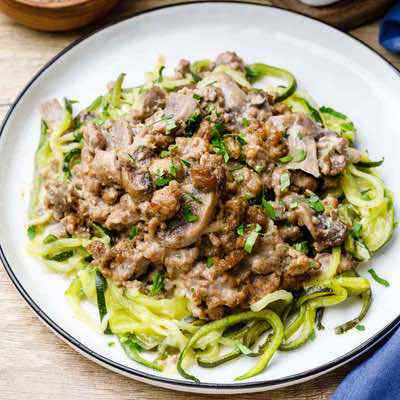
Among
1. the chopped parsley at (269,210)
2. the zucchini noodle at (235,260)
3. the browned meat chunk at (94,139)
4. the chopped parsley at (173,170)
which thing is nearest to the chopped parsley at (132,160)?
the zucchini noodle at (235,260)

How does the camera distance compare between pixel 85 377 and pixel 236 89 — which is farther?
pixel 236 89

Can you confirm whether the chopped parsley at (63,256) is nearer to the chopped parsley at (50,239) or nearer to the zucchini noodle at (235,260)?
the zucchini noodle at (235,260)

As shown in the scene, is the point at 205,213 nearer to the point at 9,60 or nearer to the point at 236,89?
the point at 236,89

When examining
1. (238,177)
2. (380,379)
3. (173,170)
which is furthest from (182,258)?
(380,379)

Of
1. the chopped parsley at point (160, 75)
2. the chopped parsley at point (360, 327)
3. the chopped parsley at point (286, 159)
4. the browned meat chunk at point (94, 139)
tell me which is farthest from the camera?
the chopped parsley at point (160, 75)

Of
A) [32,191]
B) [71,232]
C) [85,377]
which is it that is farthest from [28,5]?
[85,377]

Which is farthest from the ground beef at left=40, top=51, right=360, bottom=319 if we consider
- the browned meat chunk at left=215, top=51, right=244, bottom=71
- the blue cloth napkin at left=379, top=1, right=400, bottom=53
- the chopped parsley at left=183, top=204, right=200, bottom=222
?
the blue cloth napkin at left=379, top=1, right=400, bottom=53

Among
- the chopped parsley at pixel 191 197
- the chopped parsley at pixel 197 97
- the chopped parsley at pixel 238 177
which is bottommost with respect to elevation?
the chopped parsley at pixel 191 197
